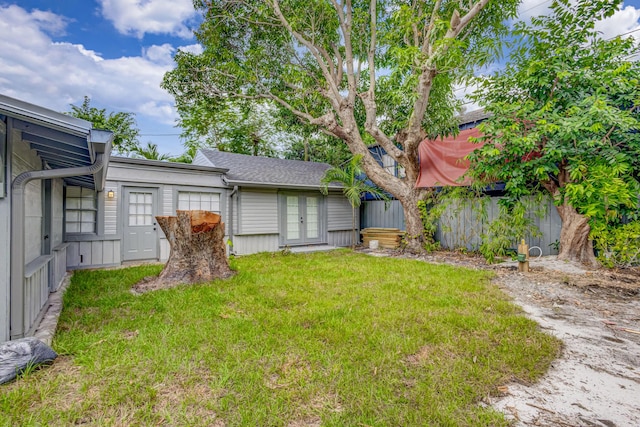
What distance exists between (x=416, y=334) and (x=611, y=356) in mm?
1567

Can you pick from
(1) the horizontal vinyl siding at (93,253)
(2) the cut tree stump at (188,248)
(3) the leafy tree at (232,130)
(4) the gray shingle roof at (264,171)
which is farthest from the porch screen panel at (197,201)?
(3) the leafy tree at (232,130)

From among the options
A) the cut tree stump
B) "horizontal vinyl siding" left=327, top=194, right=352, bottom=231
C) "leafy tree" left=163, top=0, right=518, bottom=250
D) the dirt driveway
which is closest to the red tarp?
"leafy tree" left=163, top=0, right=518, bottom=250

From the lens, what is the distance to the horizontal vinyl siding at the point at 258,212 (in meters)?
8.28

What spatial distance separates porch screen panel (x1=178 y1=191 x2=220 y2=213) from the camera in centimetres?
760

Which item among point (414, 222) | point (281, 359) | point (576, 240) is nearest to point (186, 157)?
point (414, 222)

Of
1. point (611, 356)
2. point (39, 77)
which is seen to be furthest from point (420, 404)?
point (39, 77)

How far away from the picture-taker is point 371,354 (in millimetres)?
2500

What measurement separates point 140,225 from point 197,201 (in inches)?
55.3

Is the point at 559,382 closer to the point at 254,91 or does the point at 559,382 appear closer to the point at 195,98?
the point at 254,91

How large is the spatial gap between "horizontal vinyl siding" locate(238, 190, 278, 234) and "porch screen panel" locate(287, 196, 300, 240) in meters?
0.50

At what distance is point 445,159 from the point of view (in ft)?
26.3

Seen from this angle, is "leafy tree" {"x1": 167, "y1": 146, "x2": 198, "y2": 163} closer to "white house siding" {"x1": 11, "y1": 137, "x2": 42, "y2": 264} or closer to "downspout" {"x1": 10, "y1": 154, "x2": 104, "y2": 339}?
"white house siding" {"x1": 11, "y1": 137, "x2": 42, "y2": 264}

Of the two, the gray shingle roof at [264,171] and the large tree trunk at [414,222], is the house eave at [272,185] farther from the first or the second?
the large tree trunk at [414,222]

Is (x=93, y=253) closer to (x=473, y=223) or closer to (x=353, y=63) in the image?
(x=353, y=63)
